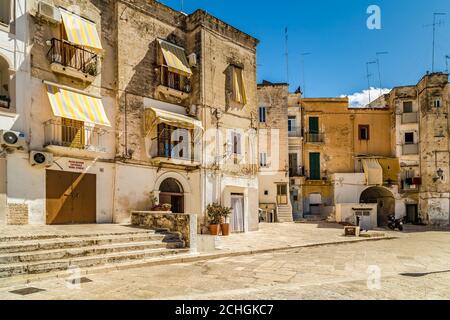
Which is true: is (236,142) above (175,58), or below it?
below

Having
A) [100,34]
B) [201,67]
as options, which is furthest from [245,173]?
[100,34]

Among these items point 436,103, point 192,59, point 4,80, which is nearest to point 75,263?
point 4,80

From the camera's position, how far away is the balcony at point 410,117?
30.5 m

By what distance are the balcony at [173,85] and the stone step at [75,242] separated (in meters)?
7.76

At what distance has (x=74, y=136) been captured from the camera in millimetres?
13500

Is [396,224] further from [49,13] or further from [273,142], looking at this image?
[49,13]

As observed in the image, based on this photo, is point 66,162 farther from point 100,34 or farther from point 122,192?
point 100,34

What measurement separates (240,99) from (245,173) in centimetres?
429

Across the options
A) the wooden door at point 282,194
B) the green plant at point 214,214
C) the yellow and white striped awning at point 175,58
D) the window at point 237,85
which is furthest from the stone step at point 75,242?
the wooden door at point 282,194

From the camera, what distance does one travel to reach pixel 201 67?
17.9 metres

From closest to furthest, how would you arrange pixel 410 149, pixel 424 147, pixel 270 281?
pixel 270 281, pixel 424 147, pixel 410 149

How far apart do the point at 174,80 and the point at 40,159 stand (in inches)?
303

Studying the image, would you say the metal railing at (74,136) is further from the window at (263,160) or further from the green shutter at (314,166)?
the green shutter at (314,166)

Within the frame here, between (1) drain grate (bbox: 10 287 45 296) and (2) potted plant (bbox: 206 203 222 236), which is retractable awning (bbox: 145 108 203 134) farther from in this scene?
(1) drain grate (bbox: 10 287 45 296)
